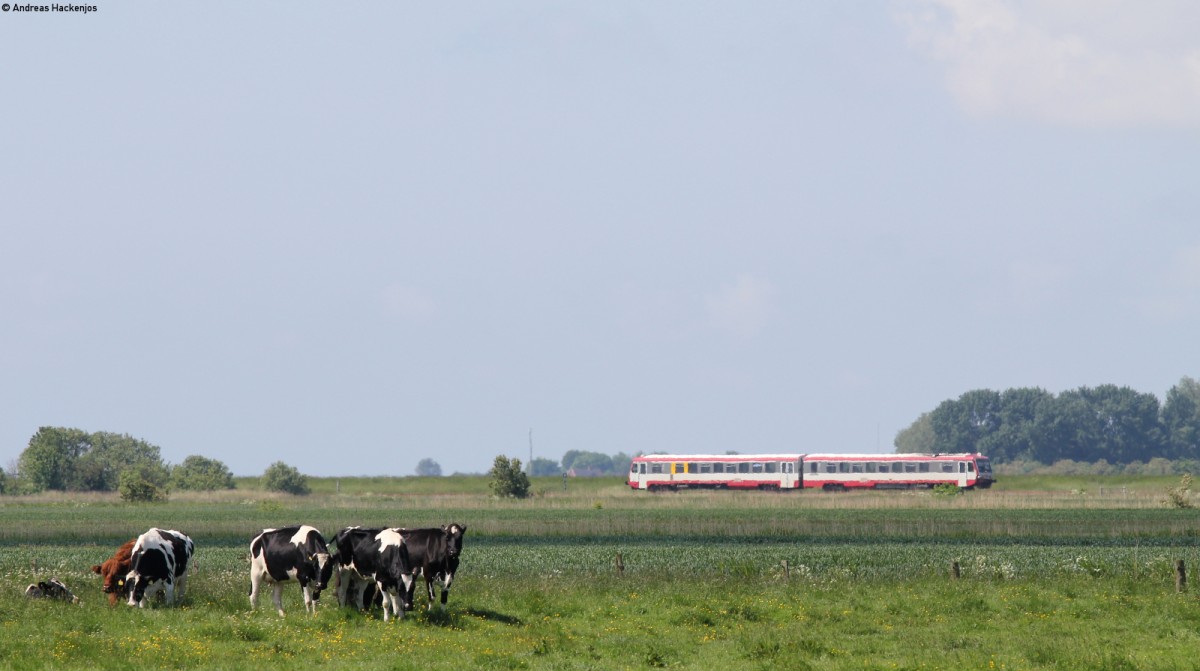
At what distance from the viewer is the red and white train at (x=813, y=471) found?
9256cm

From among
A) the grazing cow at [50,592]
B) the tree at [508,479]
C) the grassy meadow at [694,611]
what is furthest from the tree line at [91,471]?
the grazing cow at [50,592]

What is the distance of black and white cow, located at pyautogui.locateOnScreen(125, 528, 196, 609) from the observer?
25797mm

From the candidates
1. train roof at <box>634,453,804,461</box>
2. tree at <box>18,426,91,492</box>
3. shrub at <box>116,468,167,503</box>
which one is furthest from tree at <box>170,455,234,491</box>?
train roof at <box>634,453,804,461</box>

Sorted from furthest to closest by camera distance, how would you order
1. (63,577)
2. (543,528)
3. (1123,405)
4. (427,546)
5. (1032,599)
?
(1123,405) → (543,528) → (63,577) → (1032,599) → (427,546)

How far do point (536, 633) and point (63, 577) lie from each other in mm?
12690

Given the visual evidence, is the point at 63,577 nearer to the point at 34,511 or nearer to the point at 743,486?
the point at 34,511

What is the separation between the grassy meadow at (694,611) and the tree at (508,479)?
42.7m

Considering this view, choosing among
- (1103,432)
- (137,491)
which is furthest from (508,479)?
(1103,432)

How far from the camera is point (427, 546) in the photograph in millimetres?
25953

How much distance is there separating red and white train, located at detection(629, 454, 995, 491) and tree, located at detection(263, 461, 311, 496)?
35.2 m

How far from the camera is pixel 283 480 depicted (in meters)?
118

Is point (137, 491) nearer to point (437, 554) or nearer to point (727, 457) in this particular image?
point (727, 457)

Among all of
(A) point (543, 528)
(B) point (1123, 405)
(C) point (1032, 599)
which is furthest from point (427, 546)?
(B) point (1123, 405)

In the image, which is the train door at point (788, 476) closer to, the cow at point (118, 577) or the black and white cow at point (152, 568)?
the black and white cow at point (152, 568)
